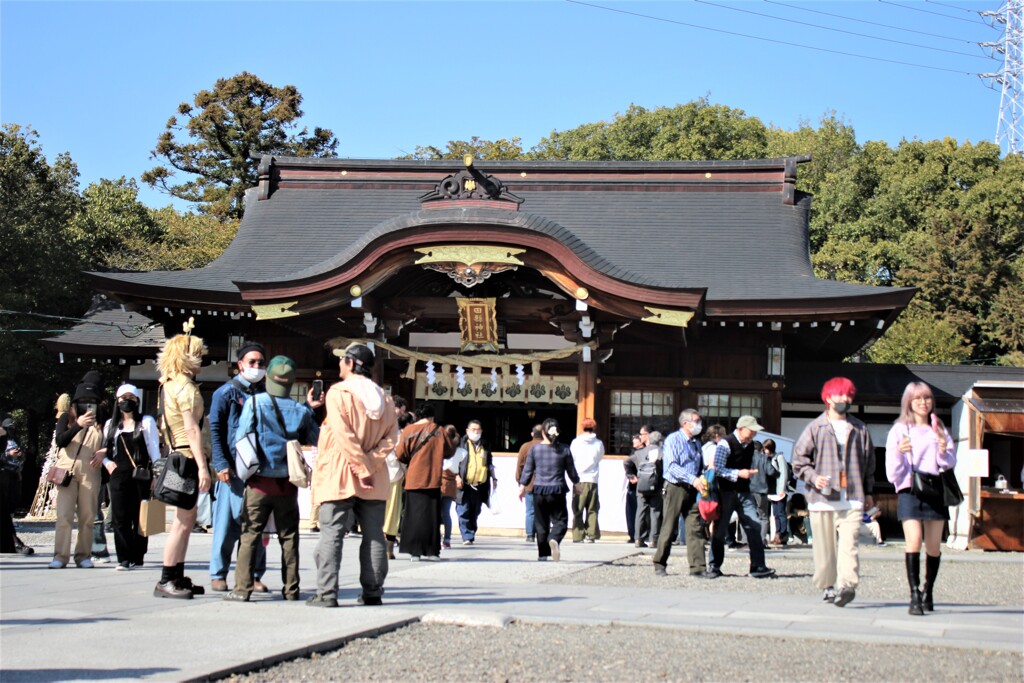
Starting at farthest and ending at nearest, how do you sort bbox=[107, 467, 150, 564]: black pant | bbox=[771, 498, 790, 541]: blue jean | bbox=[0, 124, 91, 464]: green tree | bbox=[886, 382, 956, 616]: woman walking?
bbox=[0, 124, 91, 464]: green tree
bbox=[771, 498, 790, 541]: blue jean
bbox=[107, 467, 150, 564]: black pant
bbox=[886, 382, 956, 616]: woman walking

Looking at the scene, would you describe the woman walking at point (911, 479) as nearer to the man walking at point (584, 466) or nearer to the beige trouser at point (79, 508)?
the man walking at point (584, 466)

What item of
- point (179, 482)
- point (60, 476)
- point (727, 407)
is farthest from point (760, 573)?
point (727, 407)

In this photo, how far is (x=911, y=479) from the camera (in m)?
7.71

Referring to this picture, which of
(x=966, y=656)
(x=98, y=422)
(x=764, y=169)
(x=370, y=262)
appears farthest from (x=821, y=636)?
(x=764, y=169)

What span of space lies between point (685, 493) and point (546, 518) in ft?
6.50

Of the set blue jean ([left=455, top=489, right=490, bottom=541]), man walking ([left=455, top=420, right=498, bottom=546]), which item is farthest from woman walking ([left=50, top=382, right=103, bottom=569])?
blue jean ([left=455, top=489, right=490, bottom=541])

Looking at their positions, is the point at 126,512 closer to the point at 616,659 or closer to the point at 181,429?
the point at 181,429

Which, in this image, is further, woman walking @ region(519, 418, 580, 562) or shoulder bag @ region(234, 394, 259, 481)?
woman walking @ region(519, 418, 580, 562)

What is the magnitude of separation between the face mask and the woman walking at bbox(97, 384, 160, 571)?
217cm

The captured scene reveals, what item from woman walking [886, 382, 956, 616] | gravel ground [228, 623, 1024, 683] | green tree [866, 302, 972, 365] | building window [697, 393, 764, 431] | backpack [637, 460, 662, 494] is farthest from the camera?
green tree [866, 302, 972, 365]

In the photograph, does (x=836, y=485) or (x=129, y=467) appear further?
(x=129, y=467)

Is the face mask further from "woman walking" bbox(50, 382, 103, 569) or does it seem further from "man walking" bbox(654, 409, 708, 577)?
"man walking" bbox(654, 409, 708, 577)

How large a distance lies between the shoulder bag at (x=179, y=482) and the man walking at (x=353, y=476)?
0.85 meters

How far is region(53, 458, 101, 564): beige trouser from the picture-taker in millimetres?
9562
